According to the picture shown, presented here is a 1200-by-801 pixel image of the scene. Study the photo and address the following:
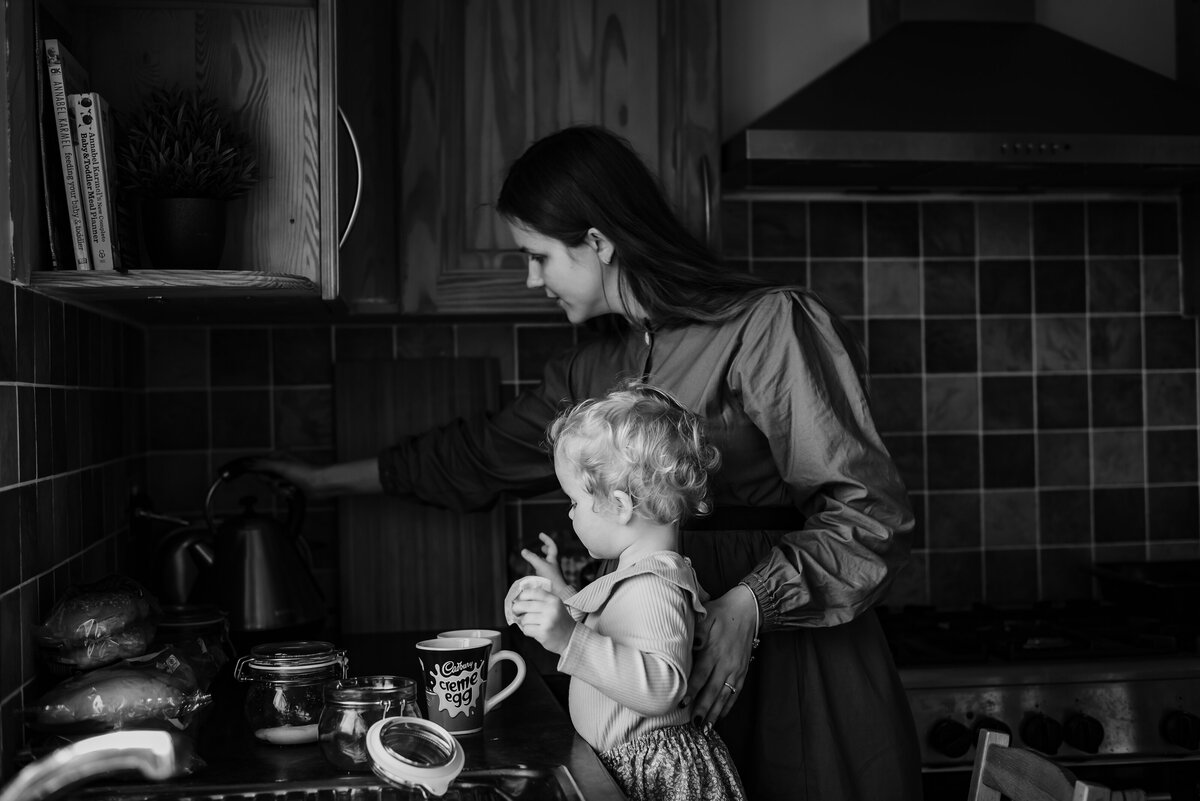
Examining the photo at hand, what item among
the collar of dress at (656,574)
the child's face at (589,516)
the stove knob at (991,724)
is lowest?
the stove knob at (991,724)

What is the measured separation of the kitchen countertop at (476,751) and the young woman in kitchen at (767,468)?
0.19 metres

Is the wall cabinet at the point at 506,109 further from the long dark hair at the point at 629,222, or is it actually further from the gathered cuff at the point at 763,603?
the gathered cuff at the point at 763,603

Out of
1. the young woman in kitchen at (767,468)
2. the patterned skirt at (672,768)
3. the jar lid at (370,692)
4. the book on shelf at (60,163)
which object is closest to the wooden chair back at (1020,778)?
the young woman in kitchen at (767,468)

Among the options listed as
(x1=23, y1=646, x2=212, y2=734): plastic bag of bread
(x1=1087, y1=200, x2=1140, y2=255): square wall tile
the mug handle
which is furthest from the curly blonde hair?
(x1=1087, y1=200, x2=1140, y2=255): square wall tile

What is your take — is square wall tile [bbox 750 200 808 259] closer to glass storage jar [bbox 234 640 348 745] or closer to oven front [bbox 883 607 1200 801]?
oven front [bbox 883 607 1200 801]

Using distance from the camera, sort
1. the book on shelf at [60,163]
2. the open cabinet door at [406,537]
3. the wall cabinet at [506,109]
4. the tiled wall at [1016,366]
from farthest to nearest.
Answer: the tiled wall at [1016,366] → the open cabinet door at [406,537] → the wall cabinet at [506,109] → the book on shelf at [60,163]

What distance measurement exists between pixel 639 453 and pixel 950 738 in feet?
3.07

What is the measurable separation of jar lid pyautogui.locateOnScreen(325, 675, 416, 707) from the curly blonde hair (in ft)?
0.98

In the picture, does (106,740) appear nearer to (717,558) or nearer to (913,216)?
(717,558)

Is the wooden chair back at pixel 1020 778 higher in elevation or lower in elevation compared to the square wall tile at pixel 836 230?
lower

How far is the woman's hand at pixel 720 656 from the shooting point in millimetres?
1382

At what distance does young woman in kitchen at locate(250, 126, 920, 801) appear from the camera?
4.84ft

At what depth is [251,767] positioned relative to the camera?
1.28m

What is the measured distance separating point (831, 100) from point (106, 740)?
68.2 inches
